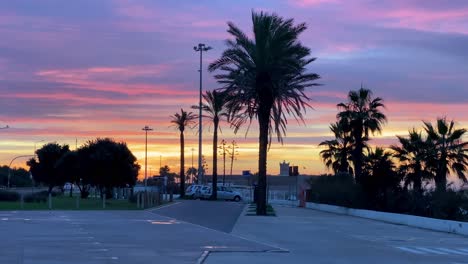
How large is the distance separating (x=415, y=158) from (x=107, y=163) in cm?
3302

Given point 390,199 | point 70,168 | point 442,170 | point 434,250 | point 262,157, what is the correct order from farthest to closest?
point 70,168 → point 390,199 → point 442,170 → point 262,157 → point 434,250

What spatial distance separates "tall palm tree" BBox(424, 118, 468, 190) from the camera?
45.5m

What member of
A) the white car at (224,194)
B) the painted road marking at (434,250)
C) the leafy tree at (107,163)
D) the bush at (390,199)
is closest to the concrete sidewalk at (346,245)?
the painted road marking at (434,250)

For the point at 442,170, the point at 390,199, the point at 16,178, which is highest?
the point at 16,178

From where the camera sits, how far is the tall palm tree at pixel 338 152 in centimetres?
6224

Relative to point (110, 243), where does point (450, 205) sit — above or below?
above

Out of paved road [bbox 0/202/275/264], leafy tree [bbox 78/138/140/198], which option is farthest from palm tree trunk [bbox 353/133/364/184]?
paved road [bbox 0/202/275/264]

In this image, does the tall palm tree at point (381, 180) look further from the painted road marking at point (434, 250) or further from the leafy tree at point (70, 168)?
the leafy tree at point (70, 168)

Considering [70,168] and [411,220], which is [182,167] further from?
[411,220]

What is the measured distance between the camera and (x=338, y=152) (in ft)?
214

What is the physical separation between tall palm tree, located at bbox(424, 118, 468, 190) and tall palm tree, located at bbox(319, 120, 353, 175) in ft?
44.2

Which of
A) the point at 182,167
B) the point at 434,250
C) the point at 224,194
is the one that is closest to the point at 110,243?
the point at 434,250

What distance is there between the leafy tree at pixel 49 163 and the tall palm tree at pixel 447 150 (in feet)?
184

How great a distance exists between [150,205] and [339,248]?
35947 mm
